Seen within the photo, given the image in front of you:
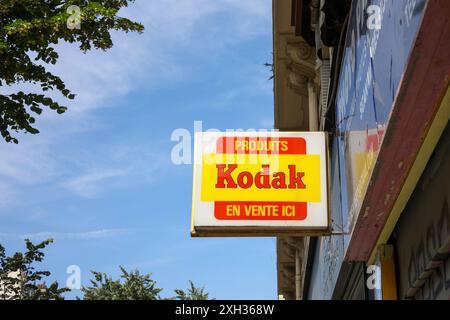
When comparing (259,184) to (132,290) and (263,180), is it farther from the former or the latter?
(132,290)

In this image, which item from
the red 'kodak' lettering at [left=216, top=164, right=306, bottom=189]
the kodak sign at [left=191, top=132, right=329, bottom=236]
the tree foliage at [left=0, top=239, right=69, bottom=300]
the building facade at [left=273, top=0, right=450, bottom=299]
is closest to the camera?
the building facade at [left=273, top=0, right=450, bottom=299]

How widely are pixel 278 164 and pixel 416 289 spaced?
321 cm

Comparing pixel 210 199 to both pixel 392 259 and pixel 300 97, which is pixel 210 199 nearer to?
pixel 392 259

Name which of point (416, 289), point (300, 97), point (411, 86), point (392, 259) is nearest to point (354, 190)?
point (392, 259)

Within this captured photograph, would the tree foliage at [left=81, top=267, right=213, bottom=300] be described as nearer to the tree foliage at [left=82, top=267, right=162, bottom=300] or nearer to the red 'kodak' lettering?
the tree foliage at [left=82, top=267, right=162, bottom=300]

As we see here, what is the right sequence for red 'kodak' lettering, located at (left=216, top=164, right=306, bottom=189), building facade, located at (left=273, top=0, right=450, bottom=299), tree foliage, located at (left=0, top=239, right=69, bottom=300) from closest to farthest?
building facade, located at (left=273, top=0, right=450, bottom=299), red 'kodak' lettering, located at (left=216, top=164, right=306, bottom=189), tree foliage, located at (left=0, top=239, right=69, bottom=300)

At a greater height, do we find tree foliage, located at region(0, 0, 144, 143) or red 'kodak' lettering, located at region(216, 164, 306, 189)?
tree foliage, located at region(0, 0, 144, 143)

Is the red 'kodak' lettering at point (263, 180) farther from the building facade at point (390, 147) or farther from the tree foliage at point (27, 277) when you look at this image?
the tree foliage at point (27, 277)

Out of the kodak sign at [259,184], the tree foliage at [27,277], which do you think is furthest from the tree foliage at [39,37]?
the tree foliage at [27,277]

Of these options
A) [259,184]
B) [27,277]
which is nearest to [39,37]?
[259,184]

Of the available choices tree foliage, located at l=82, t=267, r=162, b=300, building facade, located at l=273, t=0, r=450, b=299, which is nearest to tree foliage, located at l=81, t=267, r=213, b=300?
tree foliage, located at l=82, t=267, r=162, b=300

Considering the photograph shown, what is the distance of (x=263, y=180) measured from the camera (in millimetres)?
9547

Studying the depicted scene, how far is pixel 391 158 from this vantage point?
20.6 ft

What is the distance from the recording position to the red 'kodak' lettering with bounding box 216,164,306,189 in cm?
953
